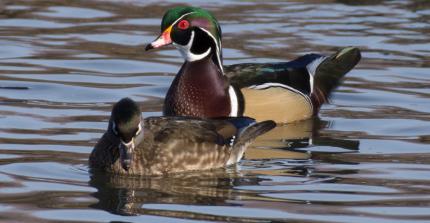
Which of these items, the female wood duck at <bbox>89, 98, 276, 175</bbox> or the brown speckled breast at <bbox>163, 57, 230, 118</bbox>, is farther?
the brown speckled breast at <bbox>163, 57, 230, 118</bbox>

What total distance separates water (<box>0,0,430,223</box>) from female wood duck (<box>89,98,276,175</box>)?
0.14 metres

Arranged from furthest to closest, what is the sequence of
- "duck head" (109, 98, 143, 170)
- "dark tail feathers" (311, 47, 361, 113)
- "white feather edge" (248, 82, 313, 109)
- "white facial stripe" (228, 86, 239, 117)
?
"dark tail feathers" (311, 47, 361, 113), "white feather edge" (248, 82, 313, 109), "white facial stripe" (228, 86, 239, 117), "duck head" (109, 98, 143, 170)

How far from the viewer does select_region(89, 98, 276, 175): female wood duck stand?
10062 mm

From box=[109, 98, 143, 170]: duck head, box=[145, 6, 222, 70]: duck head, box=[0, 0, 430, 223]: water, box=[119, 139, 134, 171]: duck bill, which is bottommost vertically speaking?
box=[0, 0, 430, 223]: water

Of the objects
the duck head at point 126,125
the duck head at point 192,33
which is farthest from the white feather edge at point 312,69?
the duck head at point 126,125

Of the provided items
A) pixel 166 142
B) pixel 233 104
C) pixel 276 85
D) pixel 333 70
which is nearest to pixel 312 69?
pixel 333 70

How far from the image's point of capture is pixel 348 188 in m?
9.82

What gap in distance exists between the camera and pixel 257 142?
11.9 metres

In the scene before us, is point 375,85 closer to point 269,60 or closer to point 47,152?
point 269,60

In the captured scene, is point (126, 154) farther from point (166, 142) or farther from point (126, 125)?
point (166, 142)

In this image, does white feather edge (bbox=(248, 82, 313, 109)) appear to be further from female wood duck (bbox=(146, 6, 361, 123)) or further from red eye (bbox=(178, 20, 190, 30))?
red eye (bbox=(178, 20, 190, 30))

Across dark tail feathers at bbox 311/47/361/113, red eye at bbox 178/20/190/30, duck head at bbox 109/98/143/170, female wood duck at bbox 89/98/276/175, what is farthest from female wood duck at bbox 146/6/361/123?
duck head at bbox 109/98/143/170

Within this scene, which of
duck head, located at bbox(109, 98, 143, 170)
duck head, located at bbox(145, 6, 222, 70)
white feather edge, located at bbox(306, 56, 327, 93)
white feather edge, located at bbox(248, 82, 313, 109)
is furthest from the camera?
white feather edge, located at bbox(306, 56, 327, 93)

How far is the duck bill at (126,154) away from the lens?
33.0 feet
